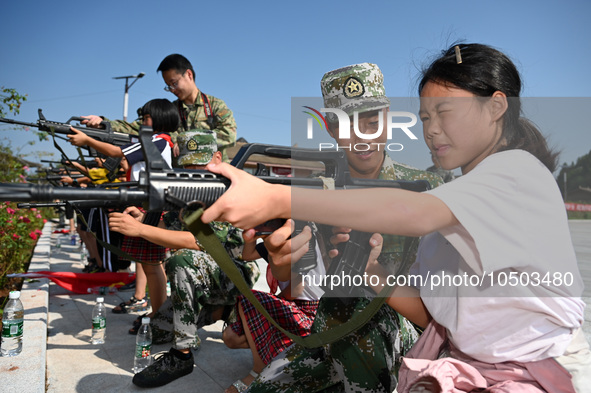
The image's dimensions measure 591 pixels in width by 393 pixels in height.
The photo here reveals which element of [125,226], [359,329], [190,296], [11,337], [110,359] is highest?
[125,226]

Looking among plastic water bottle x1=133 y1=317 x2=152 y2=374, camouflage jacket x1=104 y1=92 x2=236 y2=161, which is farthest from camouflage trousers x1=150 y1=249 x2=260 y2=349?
camouflage jacket x1=104 y1=92 x2=236 y2=161

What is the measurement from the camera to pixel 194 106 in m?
4.98

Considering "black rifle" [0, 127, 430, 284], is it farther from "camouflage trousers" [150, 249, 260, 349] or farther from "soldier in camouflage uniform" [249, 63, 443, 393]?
"camouflage trousers" [150, 249, 260, 349]

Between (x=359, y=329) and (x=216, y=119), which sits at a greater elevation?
(x=216, y=119)

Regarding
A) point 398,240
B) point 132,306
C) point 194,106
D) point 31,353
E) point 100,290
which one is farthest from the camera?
point 100,290

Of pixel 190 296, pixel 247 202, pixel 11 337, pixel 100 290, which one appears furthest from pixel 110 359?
pixel 247 202

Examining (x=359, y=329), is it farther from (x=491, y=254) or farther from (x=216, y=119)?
(x=216, y=119)

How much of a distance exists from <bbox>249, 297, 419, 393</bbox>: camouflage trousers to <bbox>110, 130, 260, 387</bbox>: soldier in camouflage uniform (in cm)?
100

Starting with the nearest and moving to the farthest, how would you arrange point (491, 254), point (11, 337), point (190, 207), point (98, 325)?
point (491, 254)
point (190, 207)
point (11, 337)
point (98, 325)

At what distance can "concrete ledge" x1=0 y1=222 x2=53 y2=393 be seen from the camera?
2.64 metres

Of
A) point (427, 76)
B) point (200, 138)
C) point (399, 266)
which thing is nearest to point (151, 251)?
point (200, 138)

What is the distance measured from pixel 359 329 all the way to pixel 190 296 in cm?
165

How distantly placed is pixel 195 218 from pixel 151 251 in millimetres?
2772

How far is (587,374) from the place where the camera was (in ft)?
4.65
